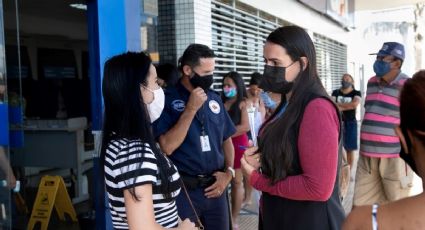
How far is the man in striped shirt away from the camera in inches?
151

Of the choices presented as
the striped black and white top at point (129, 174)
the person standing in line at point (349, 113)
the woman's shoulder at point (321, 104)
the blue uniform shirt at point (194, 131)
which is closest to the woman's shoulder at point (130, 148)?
the striped black and white top at point (129, 174)

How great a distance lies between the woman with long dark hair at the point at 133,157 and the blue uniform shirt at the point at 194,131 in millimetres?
891

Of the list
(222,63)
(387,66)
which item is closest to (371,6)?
(222,63)

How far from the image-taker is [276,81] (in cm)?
202

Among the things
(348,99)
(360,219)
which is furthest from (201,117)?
(348,99)

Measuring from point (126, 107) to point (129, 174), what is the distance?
0.27 m

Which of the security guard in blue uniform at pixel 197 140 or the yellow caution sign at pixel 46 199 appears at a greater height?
the security guard in blue uniform at pixel 197 140

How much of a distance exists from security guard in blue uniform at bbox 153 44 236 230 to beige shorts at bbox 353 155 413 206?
1.67 m

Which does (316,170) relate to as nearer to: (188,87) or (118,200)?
(118,200)

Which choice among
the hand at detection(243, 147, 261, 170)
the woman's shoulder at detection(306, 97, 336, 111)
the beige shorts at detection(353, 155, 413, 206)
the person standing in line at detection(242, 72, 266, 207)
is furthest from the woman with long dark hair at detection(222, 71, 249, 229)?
the woman's shoulder at detection(306, 97, 336, 111)

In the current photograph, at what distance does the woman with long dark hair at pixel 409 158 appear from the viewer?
3.66 feet

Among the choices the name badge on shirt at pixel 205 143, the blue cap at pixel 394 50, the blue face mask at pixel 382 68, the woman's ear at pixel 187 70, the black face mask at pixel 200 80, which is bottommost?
the name badge on shirt at pixel 205 143

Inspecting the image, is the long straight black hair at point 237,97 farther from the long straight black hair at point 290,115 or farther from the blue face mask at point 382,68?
the long straight black hair at point 290,115

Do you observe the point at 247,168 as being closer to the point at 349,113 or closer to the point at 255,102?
the point at 255,102
